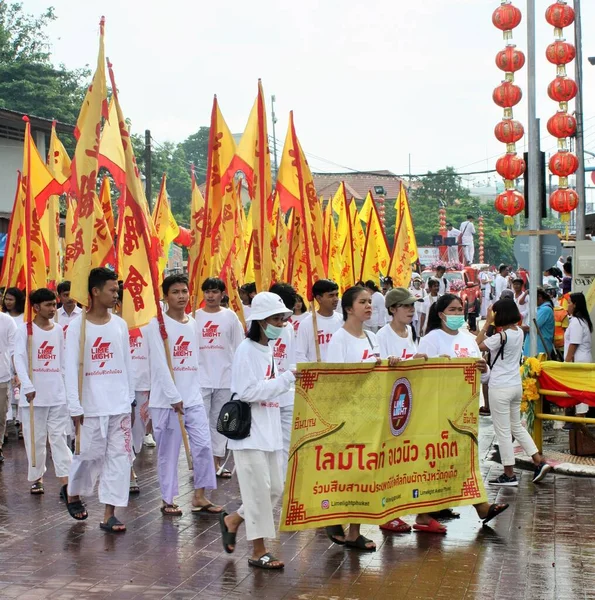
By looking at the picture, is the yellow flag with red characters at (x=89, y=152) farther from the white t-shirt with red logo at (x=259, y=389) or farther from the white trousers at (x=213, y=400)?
the white t-shirt with red logo at (x=259, y=389)

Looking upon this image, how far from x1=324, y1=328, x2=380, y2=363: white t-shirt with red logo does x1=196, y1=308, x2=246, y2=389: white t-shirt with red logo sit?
2.32m

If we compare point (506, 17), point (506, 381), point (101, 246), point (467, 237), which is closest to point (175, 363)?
point (101, 246)

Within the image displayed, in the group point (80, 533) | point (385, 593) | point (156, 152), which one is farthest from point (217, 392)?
point (156, 152)

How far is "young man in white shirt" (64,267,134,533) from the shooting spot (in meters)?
7.87

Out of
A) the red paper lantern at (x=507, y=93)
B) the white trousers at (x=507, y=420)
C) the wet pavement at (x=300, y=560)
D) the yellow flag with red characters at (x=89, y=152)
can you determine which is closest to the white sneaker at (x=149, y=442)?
the wet pavement at (x=300, y=560)

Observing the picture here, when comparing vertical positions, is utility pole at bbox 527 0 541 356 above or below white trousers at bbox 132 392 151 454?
above

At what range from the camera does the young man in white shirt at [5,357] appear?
37.2 ft

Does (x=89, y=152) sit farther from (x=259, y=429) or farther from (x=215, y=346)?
(x=259, y=429)

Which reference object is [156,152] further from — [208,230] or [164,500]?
[164,500]

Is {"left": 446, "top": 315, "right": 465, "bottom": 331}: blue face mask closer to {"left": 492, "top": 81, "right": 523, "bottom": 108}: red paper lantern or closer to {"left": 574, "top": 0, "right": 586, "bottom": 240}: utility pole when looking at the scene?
{"left": 492, "top": 81, "right": 523, "bottom": 108}: red paper lantern

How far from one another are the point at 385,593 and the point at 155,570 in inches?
60.7

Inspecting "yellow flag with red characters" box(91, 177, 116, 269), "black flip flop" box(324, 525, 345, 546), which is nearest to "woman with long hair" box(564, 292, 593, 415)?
"yellow flag with red characters" box(91, 177, 116, 269)

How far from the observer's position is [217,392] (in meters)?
9.76

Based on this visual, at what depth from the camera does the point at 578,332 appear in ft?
40.8
